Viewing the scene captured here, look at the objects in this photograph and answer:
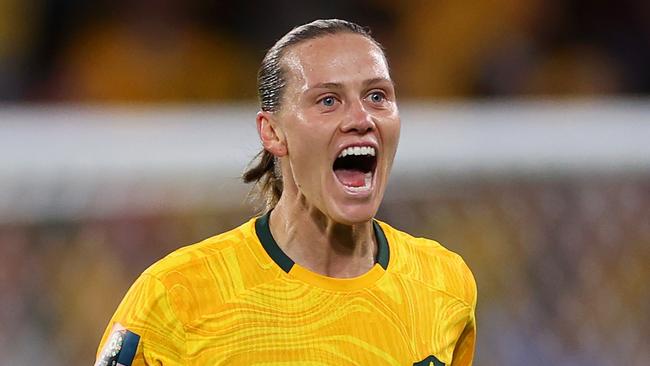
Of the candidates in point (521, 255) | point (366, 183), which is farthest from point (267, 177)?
point (521, 255)

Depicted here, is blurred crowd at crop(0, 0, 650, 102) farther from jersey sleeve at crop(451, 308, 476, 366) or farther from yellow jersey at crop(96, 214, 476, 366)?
yellow jersey at crop(96, 214, 476, 366)

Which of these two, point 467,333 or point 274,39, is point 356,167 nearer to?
point 467,333

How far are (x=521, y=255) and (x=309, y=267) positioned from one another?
51.8 inches

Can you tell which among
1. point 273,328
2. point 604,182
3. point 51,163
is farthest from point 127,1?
point 273,328

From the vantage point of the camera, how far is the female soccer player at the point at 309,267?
6.56 feet

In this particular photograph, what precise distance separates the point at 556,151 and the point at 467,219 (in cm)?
38

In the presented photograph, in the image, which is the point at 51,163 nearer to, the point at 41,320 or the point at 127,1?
the point at 41,320

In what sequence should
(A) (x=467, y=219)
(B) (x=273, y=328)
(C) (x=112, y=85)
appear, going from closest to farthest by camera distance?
(B) (x=273, y=328) < (A) (x=467, y=219) < (C) (x=112, y=85)

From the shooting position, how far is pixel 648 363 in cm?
345

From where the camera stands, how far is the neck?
2.14 meters

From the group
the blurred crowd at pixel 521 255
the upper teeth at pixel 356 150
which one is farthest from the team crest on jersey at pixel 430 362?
the blurred crowd at pixel 521 255

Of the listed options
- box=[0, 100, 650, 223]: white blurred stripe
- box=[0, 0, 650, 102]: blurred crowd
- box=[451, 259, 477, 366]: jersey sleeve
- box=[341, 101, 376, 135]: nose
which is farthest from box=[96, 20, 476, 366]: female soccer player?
box=[0, 0, 650, 102]: blurred crowd

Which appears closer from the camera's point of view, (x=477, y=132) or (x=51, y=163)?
(x=51, y=163)

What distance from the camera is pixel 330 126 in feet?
6.61
